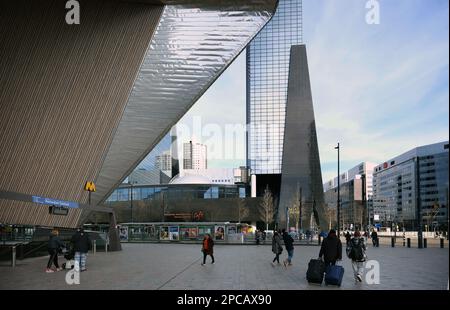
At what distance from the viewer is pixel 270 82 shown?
125 meters

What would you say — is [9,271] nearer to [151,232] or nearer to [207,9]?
[207,9]

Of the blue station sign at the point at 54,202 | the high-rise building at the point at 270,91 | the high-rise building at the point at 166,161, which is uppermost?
the high-rise building at the point at 270,91

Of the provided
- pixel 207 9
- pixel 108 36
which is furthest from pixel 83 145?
pixel 207 9

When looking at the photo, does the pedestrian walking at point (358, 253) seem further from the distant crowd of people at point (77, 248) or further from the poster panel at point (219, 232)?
the poster panel at point (219, 232)

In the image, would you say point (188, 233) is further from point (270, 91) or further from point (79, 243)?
point (270, 91)

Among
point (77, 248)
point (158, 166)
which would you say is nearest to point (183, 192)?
point (158, 166)

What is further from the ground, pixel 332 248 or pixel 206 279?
pixel 332 248

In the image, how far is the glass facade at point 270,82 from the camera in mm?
123750

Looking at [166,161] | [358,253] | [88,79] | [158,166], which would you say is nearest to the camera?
[358,253]

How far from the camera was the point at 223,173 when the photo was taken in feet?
562

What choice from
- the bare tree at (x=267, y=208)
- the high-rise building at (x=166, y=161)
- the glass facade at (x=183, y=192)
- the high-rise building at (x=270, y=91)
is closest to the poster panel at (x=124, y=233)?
the bare tree at (x=267, y=208)

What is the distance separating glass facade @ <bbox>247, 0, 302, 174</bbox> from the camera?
124 metres

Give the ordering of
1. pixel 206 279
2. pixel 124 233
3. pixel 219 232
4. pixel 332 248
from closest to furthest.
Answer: pixel 332 248 < pixel 206 279 < pixel 219 232 < pixel 124 233

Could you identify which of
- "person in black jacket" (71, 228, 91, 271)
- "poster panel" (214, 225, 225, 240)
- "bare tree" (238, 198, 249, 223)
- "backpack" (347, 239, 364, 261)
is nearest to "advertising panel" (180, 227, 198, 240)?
"poster panel" (214, 225, 225, 240)
